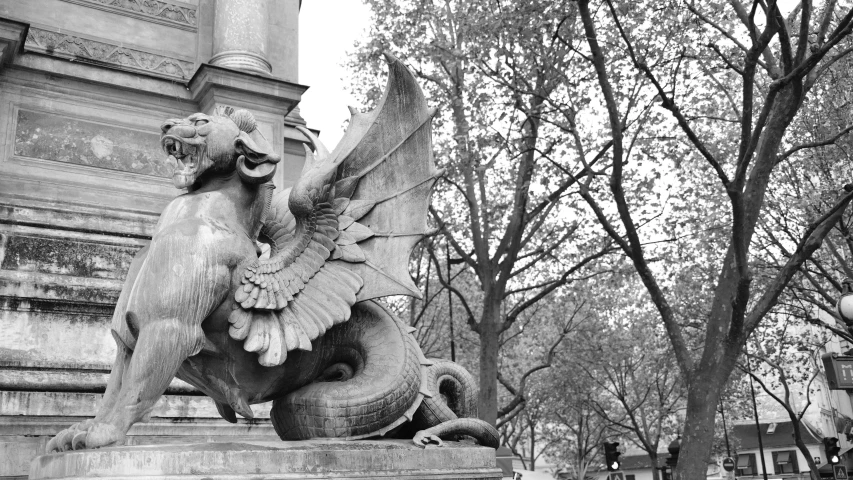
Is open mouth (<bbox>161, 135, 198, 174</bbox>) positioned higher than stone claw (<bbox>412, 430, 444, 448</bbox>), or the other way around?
open mouth (<bbox>161, 135, 198, 174</bbox>)

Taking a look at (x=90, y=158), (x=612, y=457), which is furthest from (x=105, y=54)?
(x=612, y=457)

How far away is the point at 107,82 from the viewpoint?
305 inches

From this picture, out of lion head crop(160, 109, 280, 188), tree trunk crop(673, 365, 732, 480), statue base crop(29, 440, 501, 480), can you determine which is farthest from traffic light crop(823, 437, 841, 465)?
lion head crop(160, 109, 280, 188)

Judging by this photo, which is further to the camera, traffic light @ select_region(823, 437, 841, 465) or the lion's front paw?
traffic light @ select_region(823, 437, 841, 465)

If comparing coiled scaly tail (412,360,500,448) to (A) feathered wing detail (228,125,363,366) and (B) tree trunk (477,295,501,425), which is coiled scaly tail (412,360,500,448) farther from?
(B) tree trunk (477,295,501,425)

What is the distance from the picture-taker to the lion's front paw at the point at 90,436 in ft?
10.6

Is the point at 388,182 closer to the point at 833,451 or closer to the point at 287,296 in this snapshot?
the point at 287,296

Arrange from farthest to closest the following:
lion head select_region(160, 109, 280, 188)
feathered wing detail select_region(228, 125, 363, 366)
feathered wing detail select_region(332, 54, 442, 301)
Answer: feathered wing detail select_region(332, 54, 442, 301) < lion head select_region(160, 109, 280, 188) < feathered wing detail select_region(228, 125, 363, 366)

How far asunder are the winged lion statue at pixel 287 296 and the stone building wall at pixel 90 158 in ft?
7.72

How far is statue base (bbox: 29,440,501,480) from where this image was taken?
306cm

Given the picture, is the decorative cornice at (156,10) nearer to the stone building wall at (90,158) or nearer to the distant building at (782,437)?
the stone building wall at (90,158)

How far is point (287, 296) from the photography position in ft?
12.1

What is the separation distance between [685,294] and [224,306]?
19855mm

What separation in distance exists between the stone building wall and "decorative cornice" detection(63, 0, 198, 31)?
14 millimetres
